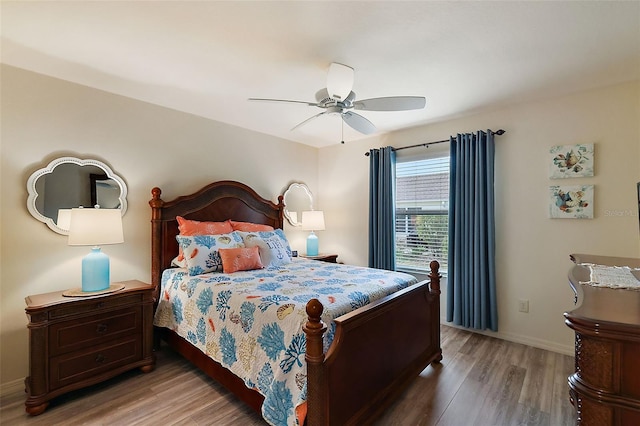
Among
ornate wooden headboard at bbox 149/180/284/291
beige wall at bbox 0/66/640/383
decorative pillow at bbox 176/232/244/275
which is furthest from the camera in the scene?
ornate wooden headboard at bbox 149/180/284/291

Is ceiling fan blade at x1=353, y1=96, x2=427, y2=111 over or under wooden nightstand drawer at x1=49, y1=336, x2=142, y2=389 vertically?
over

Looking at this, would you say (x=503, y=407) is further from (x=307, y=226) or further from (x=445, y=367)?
(x=307, y=226)

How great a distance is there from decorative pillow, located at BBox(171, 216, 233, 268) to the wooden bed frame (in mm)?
102

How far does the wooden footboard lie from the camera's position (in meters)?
1.43

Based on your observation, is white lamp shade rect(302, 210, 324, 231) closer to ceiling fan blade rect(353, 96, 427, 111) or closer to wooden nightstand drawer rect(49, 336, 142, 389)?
ceiling fan blade rect(353, 96, 427, 111)

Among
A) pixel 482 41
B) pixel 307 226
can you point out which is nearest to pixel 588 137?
pixel 482 41

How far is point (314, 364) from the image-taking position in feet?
4.66

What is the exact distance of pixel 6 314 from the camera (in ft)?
7.16

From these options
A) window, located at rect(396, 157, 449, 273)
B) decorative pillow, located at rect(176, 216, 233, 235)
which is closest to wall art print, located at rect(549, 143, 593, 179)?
window, located at rect(396, 157, 449, 273)

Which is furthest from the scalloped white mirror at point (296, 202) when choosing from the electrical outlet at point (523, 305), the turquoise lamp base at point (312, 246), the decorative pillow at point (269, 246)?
the electrical outlet at point (523, 305)

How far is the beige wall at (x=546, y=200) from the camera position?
2.54 m

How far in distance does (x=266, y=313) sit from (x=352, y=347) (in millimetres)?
548

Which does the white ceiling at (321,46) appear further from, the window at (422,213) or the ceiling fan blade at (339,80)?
the window at (422,213)

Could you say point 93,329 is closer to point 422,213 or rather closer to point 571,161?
point 422,213
